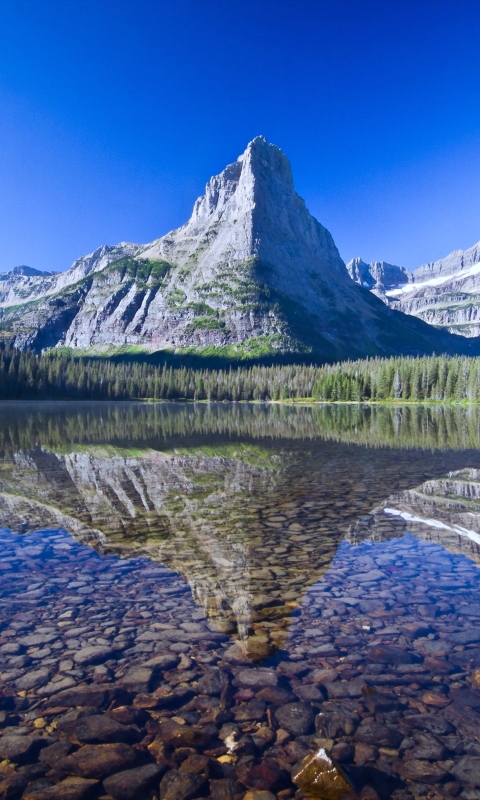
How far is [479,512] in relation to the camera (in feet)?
62.8

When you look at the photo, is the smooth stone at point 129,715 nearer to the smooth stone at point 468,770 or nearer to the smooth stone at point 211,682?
the smooth stone at point 211,682

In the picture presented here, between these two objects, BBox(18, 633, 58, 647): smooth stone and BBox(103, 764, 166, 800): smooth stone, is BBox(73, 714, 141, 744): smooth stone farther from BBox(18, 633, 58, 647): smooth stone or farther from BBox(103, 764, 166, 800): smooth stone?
BBox(18, 633, 58, 647): smooth stone

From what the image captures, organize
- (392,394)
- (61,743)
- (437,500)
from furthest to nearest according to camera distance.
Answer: (392,394), (437,500), (61,743)

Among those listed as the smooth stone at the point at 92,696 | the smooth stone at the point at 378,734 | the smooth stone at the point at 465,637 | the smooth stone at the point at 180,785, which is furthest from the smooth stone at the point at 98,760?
the smooth stone at the point at 465,637

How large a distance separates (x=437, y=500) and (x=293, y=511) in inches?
277

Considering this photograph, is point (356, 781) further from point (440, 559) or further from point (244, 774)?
point (440, 559)

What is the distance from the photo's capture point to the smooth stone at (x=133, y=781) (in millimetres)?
5816

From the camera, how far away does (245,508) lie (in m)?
20.5

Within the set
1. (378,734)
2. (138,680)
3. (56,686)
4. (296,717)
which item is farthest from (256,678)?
(56,686)

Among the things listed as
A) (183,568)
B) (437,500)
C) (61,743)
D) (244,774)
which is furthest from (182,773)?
(437,500)

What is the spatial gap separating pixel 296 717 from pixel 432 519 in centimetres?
1315

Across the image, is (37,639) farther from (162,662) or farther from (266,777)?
(266,777)

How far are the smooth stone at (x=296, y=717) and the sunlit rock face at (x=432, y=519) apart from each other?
29.9 feet

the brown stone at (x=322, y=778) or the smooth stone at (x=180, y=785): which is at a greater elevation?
the brown stone at (x=322, y=778)
